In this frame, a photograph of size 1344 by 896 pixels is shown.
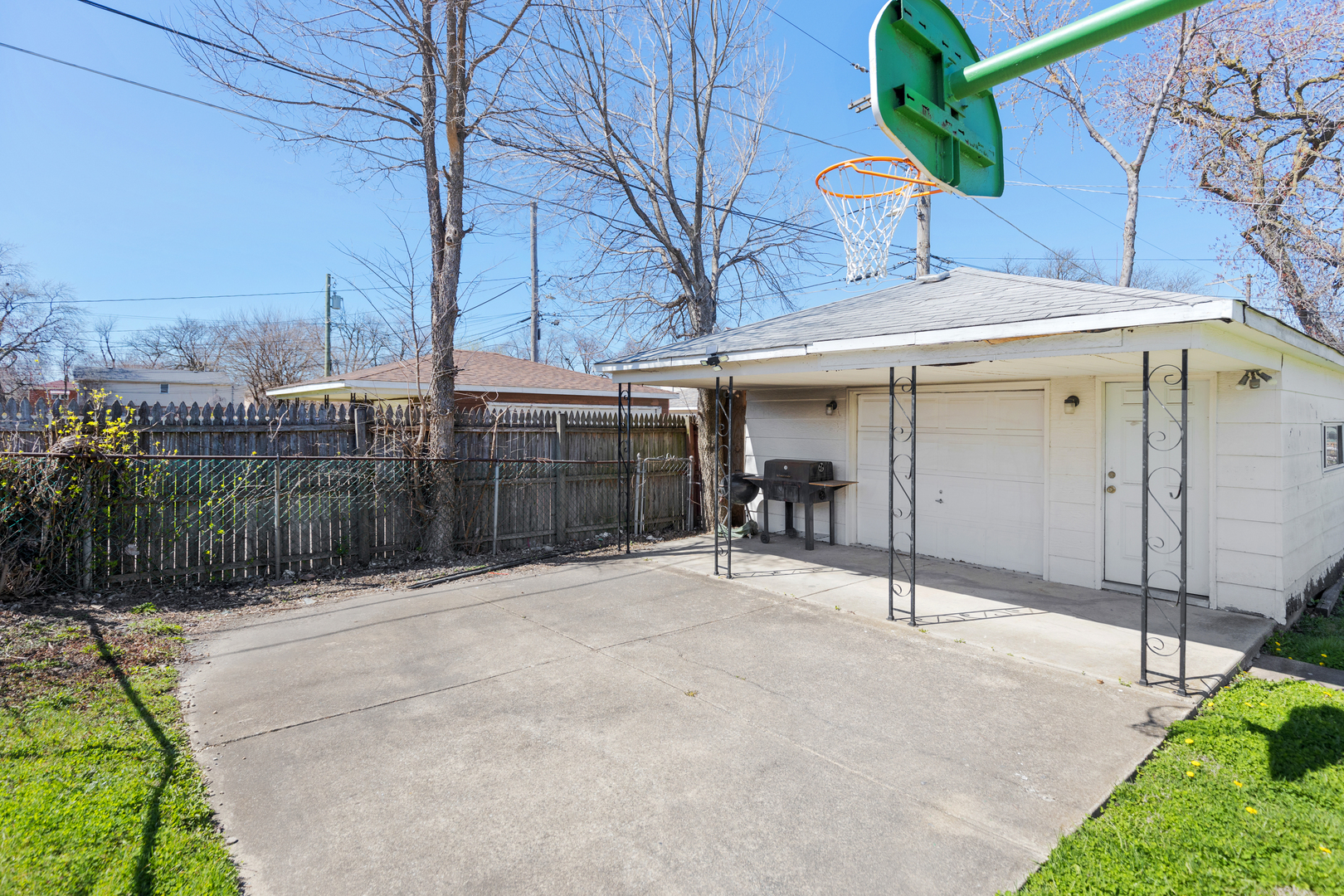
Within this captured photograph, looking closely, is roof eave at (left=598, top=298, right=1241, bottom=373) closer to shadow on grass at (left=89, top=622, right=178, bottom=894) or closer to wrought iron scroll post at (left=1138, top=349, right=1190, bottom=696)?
wrought iron scroll post at (left=1138, top=349, right=1190, bottom=696)

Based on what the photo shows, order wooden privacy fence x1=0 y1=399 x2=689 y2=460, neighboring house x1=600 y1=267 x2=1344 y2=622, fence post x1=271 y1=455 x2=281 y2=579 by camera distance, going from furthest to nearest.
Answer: fence post x1=271 y1=455 x2=281 y2=579, wooden privacy fence x1=0 y1=399 x2=689 y2=460, neighboring house x1=600 y1=267 x2=1344 y2=622

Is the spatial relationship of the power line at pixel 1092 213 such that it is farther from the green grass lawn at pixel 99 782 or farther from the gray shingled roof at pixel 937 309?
the green grass lawn at pixel 99 782

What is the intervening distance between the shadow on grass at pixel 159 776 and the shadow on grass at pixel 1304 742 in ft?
15.6

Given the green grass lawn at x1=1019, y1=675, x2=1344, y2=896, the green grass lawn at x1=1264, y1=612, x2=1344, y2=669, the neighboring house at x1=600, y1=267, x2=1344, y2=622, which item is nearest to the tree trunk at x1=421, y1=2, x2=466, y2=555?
the neighboring house at x1=600, y1=267, x2=1344, y2=622

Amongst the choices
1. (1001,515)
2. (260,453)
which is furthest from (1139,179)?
(260,453)

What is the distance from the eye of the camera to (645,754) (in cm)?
328

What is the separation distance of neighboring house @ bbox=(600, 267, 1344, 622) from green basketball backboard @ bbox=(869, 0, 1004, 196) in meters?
1.74

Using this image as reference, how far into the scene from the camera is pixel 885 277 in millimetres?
8477

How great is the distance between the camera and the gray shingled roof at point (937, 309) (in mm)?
4316

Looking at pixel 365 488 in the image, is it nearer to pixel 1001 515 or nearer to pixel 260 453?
pixel 260 453

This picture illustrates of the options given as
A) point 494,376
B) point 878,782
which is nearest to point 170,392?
point 494,376

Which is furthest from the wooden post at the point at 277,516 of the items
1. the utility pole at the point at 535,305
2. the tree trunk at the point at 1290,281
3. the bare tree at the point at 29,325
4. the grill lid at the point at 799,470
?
the bare tree at the point at 29,325

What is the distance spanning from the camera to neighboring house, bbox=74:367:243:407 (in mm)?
23469

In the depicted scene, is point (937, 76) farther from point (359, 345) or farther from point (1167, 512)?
point (359, 345)
